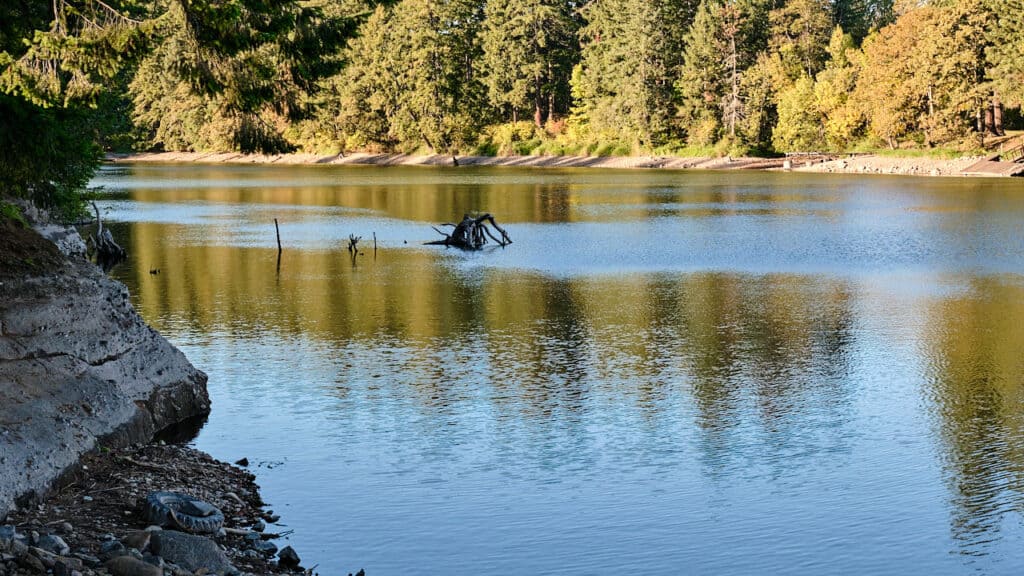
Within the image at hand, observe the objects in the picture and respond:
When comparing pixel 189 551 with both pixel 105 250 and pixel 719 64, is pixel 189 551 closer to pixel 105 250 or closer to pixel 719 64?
pixel 105 250

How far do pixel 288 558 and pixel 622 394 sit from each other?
937cm

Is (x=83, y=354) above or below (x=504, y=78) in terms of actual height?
below

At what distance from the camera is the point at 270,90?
18.4 metres

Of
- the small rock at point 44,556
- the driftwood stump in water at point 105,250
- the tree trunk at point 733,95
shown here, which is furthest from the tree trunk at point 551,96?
the small rock at point 44,556

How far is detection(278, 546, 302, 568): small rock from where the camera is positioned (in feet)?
40.2

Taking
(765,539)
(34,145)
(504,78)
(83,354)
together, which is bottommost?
(765,539)

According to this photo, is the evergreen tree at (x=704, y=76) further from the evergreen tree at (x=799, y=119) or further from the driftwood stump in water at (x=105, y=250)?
the driftwood stump in water at (x=105, y=250)

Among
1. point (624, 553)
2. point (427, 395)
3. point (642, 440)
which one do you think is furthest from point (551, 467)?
point (427, 395)

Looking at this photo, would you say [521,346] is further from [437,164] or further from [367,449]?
[437,164]

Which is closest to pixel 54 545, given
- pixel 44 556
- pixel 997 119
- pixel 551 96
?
pixel 44 556

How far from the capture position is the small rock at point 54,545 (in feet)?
34.1

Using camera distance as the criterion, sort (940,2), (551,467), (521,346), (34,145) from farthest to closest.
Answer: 1. (940,2)
2. (521,346)
3. (34,145)
4. (551,467)

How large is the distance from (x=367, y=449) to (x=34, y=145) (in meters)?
7.88

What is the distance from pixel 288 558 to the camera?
12.3 metres
